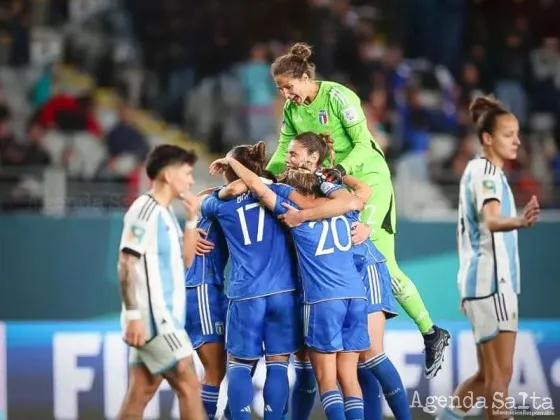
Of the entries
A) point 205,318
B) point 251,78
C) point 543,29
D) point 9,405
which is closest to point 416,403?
point 205,318

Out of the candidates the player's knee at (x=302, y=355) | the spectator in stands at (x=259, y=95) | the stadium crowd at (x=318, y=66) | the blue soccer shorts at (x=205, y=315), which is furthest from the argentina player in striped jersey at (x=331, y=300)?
the spectator in stands at (x=259, y=95)

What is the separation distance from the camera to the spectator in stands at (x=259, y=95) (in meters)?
12.6

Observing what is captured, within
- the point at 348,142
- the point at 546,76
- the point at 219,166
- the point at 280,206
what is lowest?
the point at 280,206

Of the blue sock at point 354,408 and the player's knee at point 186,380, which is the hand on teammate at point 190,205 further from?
the blue sock at point 354,408

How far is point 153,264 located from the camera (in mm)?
6355

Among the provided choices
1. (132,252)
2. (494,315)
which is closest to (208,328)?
(132,252)

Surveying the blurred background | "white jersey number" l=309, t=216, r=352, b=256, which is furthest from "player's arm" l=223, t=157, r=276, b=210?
the blurred background

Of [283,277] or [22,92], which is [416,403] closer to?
[283,277]

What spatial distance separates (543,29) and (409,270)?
5.43m

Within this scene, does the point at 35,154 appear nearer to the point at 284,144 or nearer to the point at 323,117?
the point at 284,144

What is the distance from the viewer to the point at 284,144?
7.91 meters

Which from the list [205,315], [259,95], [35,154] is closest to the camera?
[205,315]

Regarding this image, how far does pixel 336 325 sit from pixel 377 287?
1.84ft

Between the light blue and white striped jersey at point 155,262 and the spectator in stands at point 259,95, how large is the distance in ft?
19.8
